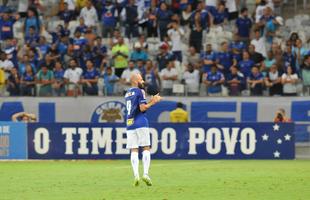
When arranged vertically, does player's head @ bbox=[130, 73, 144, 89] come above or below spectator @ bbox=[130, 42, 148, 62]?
below

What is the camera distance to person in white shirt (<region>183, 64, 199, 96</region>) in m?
31.2

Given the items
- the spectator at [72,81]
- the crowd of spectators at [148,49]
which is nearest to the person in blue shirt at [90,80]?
the crowd of spectators at [148,49]

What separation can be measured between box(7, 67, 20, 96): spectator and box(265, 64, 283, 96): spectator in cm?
861

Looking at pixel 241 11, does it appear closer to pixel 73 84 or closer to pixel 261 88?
pixel 261 88

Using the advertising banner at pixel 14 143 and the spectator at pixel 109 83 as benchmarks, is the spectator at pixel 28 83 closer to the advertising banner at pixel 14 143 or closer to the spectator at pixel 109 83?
the spectator at pixel 109 83

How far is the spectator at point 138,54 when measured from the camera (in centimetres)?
3259

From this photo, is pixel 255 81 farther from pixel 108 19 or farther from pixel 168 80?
pixel 108 19

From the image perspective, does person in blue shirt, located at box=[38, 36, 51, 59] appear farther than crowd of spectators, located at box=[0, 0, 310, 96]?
Yes

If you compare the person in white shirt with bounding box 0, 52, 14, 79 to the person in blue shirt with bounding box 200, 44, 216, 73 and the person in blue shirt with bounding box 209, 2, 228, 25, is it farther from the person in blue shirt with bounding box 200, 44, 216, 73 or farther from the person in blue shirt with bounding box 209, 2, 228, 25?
the person in blue shirt with bounding box 209, 2, 228, 25

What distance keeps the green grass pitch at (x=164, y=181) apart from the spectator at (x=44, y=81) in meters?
4.90

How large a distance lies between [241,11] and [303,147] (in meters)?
6.51

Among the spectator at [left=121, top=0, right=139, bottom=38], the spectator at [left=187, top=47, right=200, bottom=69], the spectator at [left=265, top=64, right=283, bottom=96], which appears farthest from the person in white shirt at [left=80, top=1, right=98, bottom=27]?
the spectator at [left=265, top=64, right=283, bottom=96]

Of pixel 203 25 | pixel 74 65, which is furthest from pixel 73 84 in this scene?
pixel 203 25

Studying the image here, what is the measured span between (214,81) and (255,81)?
140cm
